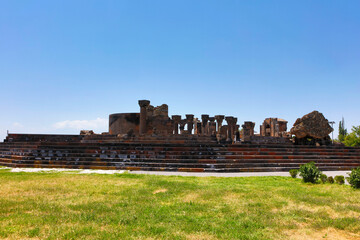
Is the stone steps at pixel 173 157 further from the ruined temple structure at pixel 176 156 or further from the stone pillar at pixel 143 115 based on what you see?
the stone pillar at pixel 143 115

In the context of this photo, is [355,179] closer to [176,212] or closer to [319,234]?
[319,234]

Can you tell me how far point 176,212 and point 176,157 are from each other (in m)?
8.04

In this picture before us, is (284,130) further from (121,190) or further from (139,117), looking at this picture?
(121,190)

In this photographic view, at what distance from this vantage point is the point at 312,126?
1877 centimetres

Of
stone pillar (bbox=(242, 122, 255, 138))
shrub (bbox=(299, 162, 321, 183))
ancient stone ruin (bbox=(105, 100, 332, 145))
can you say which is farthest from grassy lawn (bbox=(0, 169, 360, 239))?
stone pillar (bbox=(242, 122, 255, 138))

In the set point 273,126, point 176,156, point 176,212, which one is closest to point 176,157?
point 176,156

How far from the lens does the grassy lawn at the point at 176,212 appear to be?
12.0 ft

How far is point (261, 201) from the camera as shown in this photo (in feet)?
18.0

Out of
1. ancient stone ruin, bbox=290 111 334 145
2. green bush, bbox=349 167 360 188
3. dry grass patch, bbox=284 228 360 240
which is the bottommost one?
dry grass patch, bbox=284 228 360 240

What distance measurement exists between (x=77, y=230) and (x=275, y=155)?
469 inches

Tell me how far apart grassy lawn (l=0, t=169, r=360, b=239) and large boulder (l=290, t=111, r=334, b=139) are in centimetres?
1259

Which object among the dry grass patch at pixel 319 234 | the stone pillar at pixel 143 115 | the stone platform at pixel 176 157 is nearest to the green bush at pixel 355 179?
the dry grass patch at pixel 319 234

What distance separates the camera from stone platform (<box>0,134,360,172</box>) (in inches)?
474

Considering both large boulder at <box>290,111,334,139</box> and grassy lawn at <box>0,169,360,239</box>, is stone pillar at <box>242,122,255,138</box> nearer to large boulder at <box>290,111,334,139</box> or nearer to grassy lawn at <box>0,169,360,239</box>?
large boulder at <box>290,111,334,139</box>
